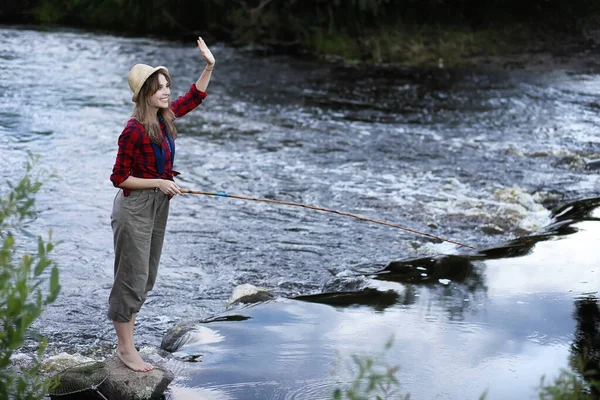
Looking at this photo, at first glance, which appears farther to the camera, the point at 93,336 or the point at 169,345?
the point at 93,336

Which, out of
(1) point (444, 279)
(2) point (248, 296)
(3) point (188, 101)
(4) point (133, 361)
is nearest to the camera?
(4) point (133, 361)

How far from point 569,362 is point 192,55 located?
13063mm

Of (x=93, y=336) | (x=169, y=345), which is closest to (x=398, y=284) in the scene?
(x=169, y=345)

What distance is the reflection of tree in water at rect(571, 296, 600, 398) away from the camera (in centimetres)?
438

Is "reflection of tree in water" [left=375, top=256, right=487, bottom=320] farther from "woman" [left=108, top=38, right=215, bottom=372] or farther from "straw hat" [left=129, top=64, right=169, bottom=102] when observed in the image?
"straw hat" [left=129, top=64, right=169, bottom=102]

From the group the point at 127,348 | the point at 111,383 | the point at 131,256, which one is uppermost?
the point at 131,256

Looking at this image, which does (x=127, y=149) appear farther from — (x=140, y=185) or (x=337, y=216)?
(x=337, y=216)

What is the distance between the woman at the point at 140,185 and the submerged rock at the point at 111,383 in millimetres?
65

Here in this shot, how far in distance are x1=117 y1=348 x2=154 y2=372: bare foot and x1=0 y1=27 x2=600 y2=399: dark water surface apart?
23 cm

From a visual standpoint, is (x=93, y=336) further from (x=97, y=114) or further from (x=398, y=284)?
(x=97, y=114)

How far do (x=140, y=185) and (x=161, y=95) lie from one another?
1.56 feet

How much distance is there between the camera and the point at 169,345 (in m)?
4.95

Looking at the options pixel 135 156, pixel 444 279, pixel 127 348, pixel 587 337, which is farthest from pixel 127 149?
pixel 587 337

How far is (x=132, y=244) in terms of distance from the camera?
4312mm
